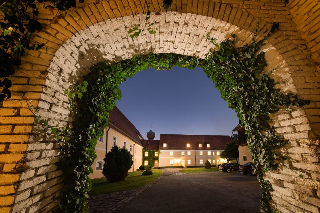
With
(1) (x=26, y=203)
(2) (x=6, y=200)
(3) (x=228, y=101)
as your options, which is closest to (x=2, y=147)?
(2) (x=6, y=200)

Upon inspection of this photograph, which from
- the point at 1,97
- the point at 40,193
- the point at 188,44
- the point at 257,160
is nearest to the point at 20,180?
the point at 40,193

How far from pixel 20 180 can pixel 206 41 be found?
12.4 ft

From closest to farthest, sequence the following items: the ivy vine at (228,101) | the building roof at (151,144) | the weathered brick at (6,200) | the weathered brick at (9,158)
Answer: the weathered brick at (6,200)
the weathered brick at (9,158)
the ivy vine at (228,101)
the building roof at (151,144)

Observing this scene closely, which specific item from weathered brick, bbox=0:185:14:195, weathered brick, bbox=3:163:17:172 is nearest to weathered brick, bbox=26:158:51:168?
weathered brick, bbox=3:163:17:172

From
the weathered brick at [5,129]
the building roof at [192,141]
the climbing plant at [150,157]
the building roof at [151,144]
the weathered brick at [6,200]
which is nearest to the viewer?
the weathered brick at [6,200]

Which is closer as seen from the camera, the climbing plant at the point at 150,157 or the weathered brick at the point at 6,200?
the weathered brick at the point at 6,200

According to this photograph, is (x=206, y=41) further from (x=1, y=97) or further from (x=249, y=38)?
(x=1, y=97)

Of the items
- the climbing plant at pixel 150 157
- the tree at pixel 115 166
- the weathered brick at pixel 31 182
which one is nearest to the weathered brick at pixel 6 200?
the weathered brick at pixel 31 182

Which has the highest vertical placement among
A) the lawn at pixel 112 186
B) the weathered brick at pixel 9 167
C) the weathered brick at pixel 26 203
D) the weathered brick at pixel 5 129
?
the weathered brick at pixel 5 129

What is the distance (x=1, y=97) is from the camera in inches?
81.0

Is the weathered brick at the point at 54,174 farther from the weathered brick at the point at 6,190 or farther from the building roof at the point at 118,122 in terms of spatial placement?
the building roof at the point at 118,122

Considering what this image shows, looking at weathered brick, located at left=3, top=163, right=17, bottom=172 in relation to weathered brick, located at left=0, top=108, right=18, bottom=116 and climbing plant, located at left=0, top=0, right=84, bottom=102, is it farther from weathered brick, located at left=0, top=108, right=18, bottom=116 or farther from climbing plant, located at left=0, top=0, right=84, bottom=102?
climbing plant, located at left=0, top=0, right=84, bottom=102

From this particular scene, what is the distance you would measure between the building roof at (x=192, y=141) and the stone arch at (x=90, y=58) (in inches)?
1578

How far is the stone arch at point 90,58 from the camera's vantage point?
2100 millimetres
